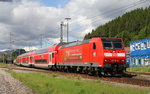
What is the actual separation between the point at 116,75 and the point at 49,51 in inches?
676

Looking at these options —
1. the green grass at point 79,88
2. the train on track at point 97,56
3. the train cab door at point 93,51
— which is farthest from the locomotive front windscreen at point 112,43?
the green grass at point 79,88

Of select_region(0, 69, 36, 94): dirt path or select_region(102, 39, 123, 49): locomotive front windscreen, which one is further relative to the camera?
select_region(102, 39, 123, 49): locomotive front windscreen

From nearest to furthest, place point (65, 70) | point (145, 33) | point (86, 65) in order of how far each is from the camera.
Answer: point (86, 65) < point (65, 70) < point (145, 33)

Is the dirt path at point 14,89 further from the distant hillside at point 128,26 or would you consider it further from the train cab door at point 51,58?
the distant hillside at point 128,26

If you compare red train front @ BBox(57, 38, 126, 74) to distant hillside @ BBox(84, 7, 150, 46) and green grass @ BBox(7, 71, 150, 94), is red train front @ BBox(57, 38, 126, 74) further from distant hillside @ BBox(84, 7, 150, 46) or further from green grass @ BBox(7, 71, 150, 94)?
distant hillside @ BBox(84, 7, 150, 46)

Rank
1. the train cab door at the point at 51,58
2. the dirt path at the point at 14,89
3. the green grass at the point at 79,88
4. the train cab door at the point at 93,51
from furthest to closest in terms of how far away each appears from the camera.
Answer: the train cab door at the point at 51,58 → the train cab door at the point at 93,51 → the dirt path at the point at 14,89 → the green grass at the point at 79,88

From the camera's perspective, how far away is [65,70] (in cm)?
3022

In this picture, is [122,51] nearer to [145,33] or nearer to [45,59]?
[45,59]

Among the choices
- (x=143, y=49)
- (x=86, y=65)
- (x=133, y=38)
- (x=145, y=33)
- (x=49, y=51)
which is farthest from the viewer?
(x=133, y=38)

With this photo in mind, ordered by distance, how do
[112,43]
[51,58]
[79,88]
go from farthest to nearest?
[51,58] < [112,43] < [79,88]

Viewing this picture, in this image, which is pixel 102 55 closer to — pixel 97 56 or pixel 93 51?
pixel 97 56

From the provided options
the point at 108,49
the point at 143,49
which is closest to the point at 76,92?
the point at 108,49

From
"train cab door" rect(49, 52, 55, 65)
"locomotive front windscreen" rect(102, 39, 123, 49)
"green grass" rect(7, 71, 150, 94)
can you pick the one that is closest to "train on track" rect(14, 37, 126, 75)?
"locomotive front windscreen" rect(102, 39, 123, 49)

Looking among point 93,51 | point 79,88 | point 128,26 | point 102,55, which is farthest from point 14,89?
point 128,26
